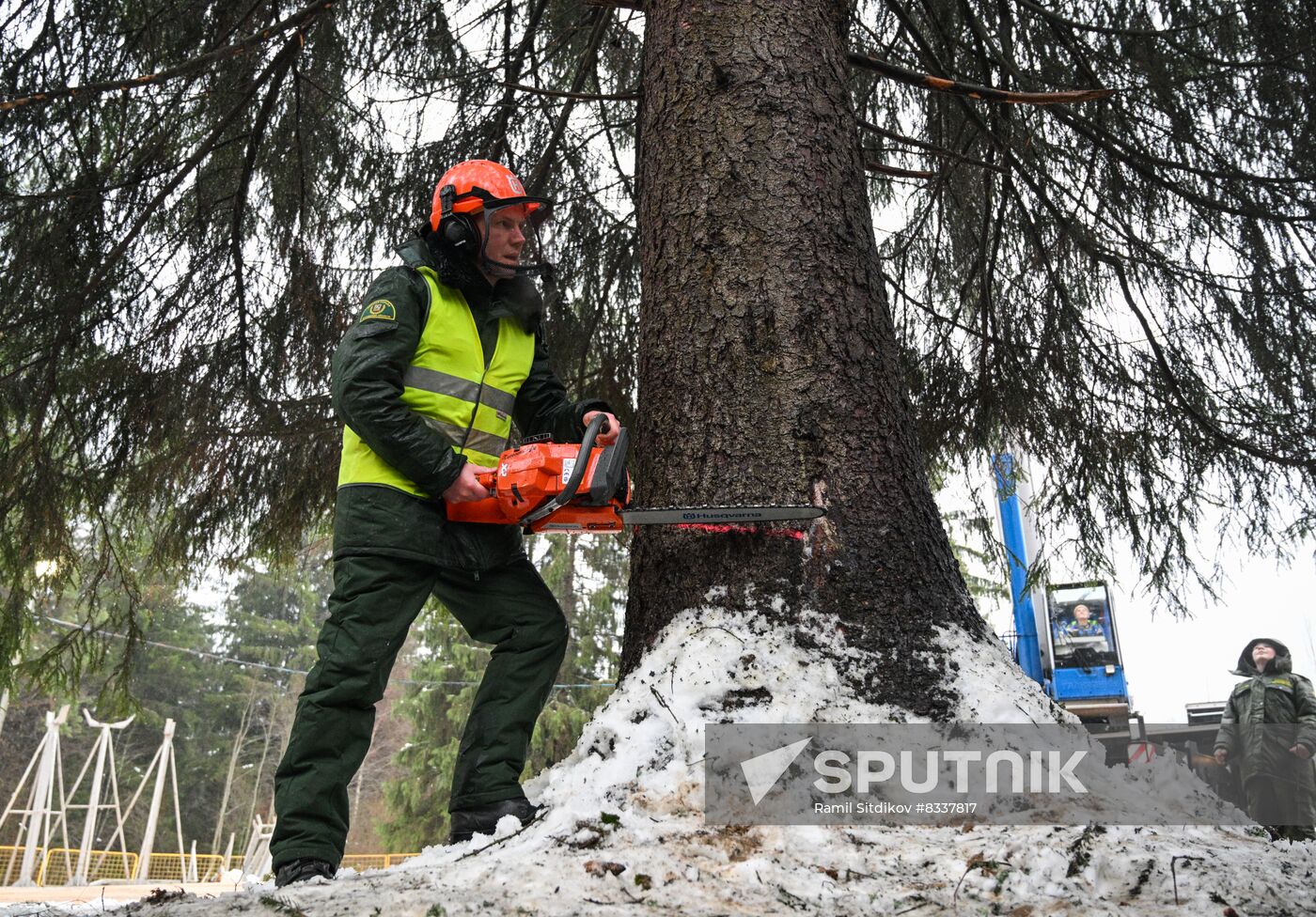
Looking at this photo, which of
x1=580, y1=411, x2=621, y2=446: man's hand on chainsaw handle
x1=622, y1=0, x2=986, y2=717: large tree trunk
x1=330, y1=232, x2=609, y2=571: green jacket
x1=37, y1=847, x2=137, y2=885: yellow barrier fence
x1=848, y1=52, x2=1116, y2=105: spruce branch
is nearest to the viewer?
x1=622, y1=0, x2=986, y2=717: large tree trunk

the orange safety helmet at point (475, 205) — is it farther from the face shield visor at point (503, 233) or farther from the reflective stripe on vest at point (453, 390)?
the reflective stripe on vest at point (453, 390)

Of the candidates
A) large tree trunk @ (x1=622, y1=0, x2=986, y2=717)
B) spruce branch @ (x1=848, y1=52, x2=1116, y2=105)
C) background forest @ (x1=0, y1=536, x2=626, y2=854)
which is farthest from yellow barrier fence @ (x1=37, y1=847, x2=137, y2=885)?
spruce branch @ (x1=848, y1=52, x2=1116, y2=105)

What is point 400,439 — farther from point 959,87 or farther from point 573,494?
point 959,87

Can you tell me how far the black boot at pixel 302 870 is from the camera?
2012 millimetres

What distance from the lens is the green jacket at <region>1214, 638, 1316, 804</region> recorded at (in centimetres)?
581

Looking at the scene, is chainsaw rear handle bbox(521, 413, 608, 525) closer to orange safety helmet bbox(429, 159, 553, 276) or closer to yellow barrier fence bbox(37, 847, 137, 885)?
orange safety helmet bbox(429, 159, 553, 276)

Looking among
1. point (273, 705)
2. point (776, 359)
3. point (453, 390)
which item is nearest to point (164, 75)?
point (453, 390)

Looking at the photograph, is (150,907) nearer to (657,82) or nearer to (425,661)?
(657,82)

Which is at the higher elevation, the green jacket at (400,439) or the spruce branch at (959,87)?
the spruce branch at (959,87)

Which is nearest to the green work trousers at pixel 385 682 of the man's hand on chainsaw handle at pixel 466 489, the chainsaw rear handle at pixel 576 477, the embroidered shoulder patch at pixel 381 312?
the man's hand on chainsaw handle at pixel 466 489

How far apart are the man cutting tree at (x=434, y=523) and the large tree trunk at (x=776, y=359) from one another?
0.37m

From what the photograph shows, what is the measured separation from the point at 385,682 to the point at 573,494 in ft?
2.03

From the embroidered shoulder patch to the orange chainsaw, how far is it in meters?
0.43

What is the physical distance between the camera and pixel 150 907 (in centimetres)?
150
